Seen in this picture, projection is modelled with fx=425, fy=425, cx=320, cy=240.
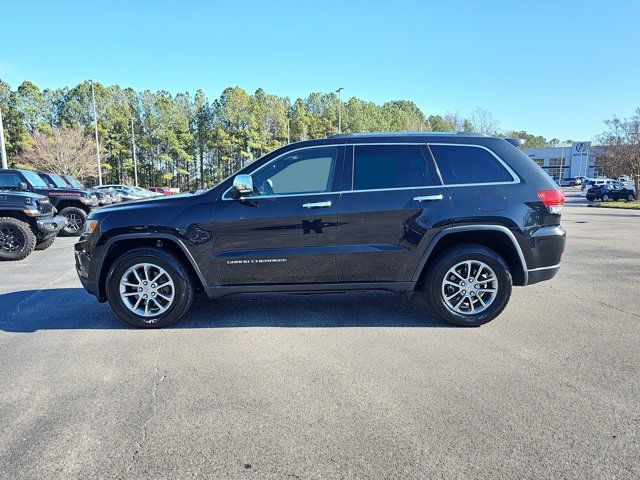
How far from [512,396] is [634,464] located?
772 mm

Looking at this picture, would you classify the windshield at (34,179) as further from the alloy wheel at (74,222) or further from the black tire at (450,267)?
the black tire at (450,267)

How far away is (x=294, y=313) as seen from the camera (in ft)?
15.6

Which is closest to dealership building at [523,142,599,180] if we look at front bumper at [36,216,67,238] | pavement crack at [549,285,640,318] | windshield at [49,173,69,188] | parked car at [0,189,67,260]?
windshield at [49,173,69,188]

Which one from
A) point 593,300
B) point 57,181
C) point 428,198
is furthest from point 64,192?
point 593,300

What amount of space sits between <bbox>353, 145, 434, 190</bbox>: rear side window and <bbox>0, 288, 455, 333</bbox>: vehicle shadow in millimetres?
1357

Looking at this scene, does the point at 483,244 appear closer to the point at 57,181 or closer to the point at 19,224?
the point at 19,224

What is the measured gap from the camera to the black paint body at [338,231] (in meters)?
4.12

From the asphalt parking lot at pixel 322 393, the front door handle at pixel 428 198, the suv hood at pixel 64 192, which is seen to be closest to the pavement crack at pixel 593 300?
the asphalt parking lot at pixel 322 393

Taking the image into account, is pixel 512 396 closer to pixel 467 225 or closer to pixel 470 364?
pixel 470 364

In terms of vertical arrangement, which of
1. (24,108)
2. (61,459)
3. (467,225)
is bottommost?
(61,459)

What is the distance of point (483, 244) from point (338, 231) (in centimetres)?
153

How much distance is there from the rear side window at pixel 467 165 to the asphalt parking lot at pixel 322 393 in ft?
4.86

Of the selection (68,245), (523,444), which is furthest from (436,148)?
(68,245)

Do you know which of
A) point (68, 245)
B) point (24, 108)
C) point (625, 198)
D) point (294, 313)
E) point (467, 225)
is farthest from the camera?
point (24, 108)
